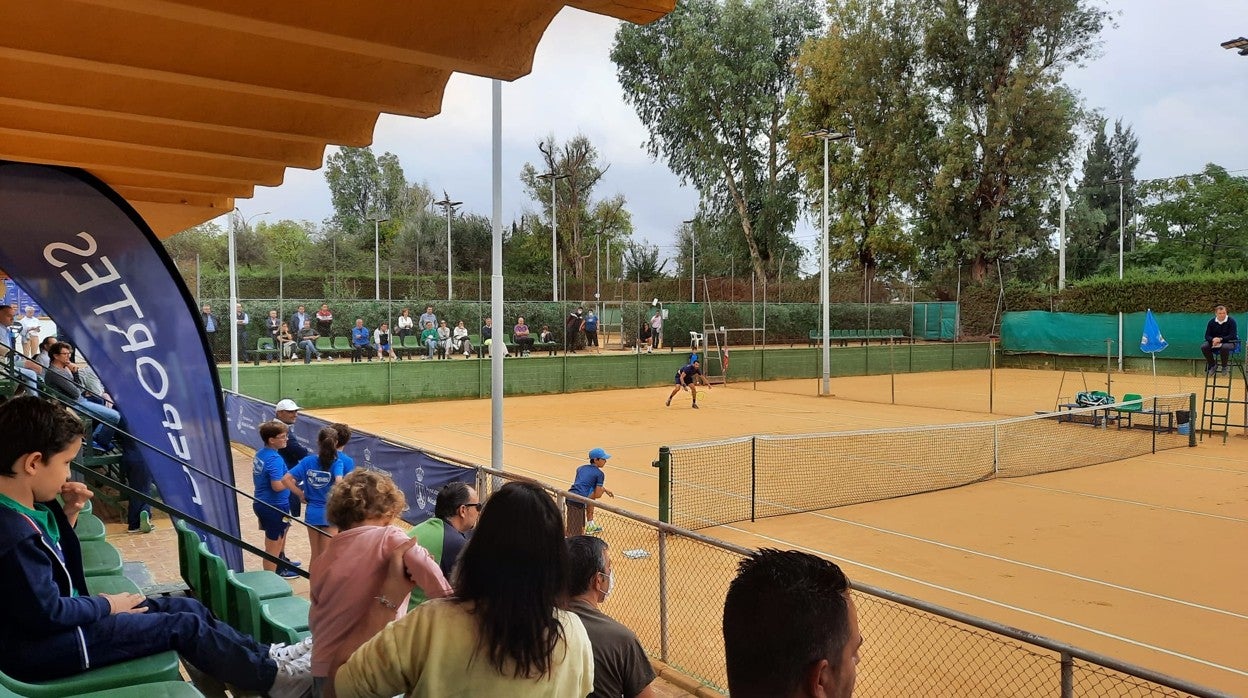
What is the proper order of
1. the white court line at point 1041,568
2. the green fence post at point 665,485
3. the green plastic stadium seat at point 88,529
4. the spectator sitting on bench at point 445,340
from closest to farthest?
1. the green plastic stadium seat at point 88,529
2. the white court line at point 1041,568
3. the green fence post at point 665,485
4. the spectator sitting on bench at point 445,340

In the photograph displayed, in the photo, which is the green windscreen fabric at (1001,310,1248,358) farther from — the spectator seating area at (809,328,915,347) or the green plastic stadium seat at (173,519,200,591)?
the green plastic stadium seat at (173,519,200,591)

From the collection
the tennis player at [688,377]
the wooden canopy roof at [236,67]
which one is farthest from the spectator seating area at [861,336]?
the wooden canopy roof at [236,67]

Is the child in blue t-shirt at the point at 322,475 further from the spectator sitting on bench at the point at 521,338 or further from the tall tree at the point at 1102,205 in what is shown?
the tall tree at the point at 1102,205

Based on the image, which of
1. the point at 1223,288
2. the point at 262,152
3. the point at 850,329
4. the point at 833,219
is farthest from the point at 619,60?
the point at 262,152

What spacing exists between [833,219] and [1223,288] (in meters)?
19.9

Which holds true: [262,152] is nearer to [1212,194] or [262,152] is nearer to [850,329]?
[850,329]

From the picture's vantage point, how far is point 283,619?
448 centimetres

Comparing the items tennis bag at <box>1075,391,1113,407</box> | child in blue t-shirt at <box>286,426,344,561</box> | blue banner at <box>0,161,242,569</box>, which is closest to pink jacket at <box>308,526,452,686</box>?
blue banner at <box>0,161,242,569</box>

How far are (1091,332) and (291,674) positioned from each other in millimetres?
42794

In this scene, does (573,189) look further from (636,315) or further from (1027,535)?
(1027,535)

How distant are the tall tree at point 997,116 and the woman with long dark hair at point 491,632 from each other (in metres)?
47.3

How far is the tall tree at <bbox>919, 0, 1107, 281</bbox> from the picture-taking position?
4506 centimetres

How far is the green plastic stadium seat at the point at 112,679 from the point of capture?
304 cm

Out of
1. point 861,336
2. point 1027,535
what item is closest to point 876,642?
point 1027,535
